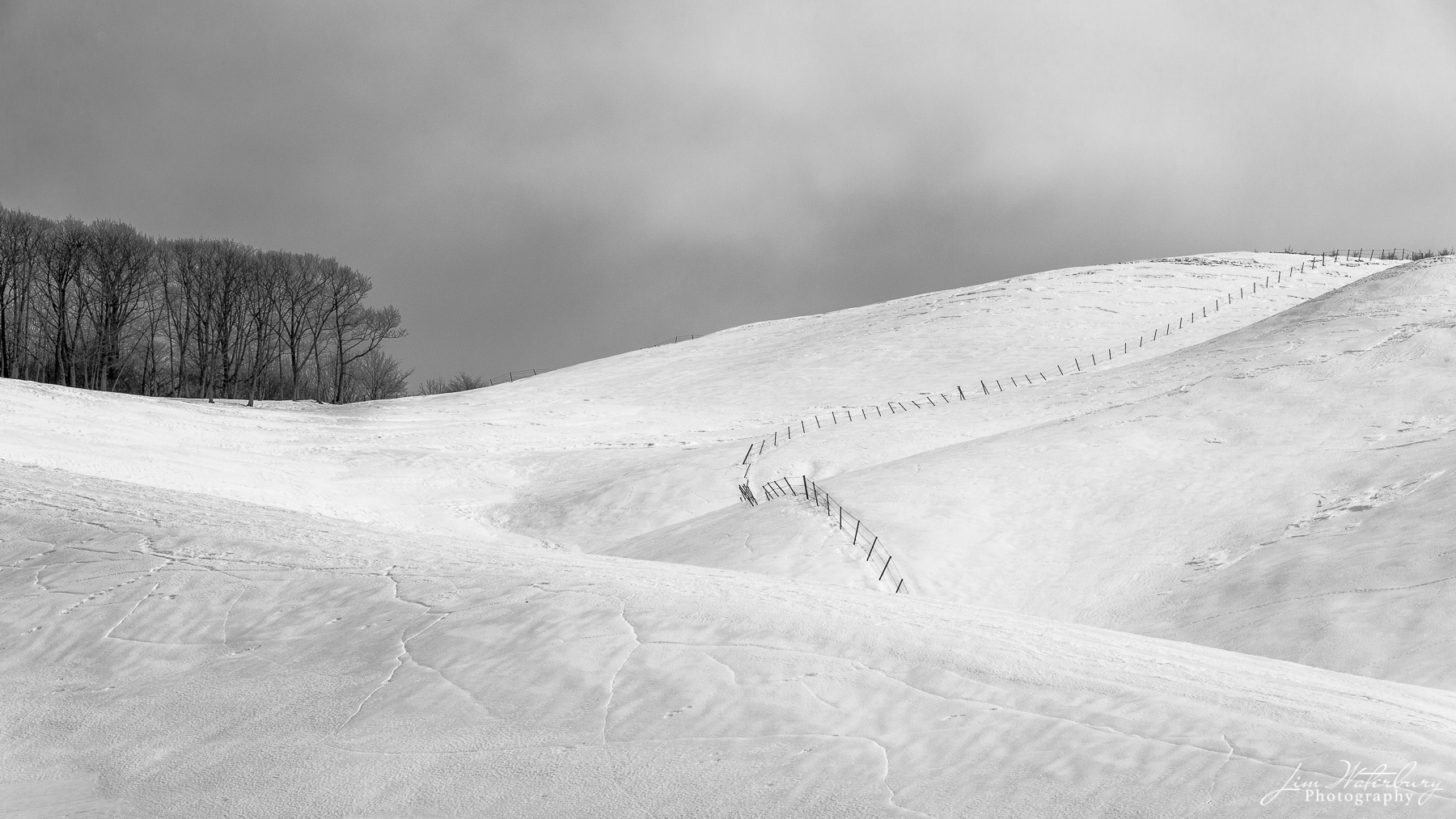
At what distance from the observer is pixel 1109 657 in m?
5.21

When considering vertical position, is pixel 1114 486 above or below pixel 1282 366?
below

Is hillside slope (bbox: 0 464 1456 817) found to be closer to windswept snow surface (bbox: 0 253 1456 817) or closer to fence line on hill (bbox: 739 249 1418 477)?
windswept snow surface (bbox: 0 253 1456 817)

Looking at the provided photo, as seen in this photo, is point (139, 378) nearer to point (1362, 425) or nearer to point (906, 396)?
point (906, 396)

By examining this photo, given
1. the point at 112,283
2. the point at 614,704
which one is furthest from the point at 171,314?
the point at 614,704

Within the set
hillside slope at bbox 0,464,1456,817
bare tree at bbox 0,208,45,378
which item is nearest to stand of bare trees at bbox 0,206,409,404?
bare tree at bbox 0,208,45,378

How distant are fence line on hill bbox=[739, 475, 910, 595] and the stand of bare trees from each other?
3848 centimetres

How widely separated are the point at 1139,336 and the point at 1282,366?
22.4m

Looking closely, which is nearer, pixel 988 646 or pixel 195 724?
pixel 195 724

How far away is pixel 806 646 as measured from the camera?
496 cm

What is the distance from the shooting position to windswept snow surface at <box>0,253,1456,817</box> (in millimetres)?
3867

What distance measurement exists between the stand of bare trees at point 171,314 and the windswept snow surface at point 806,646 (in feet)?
123

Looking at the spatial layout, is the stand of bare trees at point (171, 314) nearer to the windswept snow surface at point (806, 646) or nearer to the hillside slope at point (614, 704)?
the windswept snow surface at point (806, 646)

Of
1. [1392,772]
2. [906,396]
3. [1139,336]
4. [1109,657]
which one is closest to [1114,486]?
[1109,657]

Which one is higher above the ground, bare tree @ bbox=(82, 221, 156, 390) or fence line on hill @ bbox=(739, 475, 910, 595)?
bare tree @ bbox=(82, 221, 156, 390)
